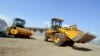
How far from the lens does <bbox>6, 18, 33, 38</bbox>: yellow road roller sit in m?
24.1

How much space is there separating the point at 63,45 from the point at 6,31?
884 cm

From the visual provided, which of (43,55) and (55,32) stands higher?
(55,32)

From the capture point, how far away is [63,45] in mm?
19000

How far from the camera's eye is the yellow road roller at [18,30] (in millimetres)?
24069

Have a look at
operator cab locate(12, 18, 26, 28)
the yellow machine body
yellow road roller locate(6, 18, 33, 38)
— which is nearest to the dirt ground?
the yellow machine body

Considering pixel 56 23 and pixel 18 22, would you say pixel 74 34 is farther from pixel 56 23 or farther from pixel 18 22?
pixel 18 22

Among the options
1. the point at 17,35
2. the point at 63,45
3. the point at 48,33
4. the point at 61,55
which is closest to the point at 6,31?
the point at 17,35

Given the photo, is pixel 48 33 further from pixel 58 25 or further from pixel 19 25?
pixel 19 25

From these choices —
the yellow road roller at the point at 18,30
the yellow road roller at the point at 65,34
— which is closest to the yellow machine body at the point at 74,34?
the yellow road roller at the point at 65,34

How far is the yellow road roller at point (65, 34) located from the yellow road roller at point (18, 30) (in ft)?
11.4

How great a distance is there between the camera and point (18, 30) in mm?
23906

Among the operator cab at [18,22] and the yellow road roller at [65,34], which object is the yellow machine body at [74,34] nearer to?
the yellow road roller at [65,34]

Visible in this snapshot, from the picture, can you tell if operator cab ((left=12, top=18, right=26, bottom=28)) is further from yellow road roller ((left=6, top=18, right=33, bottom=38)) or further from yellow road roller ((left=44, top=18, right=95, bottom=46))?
yellow road roller ((left=44, top=18, right=95, bottom=46))

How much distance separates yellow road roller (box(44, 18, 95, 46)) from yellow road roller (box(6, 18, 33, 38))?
3484 mm
